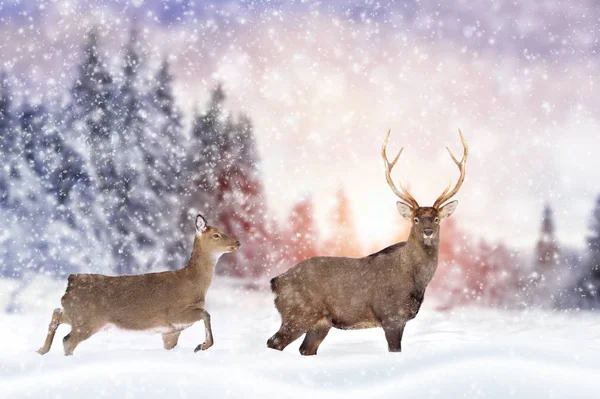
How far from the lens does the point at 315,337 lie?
8719 millimetres

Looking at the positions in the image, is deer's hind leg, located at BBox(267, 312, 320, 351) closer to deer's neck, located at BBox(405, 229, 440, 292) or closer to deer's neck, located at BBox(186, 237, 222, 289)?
deer's neck, located at BBox(186, 237, 222, 289)

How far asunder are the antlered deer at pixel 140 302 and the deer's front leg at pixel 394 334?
1.81 meters

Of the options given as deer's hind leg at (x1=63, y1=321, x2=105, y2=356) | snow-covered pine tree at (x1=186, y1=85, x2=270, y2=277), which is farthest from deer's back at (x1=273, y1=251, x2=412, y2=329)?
snow-covered pine tree at (x1=186, y1=85, x2=270, y2=277)

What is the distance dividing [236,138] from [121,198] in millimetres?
2516

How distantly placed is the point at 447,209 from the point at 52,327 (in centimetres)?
425

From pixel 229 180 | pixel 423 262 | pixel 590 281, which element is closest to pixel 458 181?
pixel 423 262

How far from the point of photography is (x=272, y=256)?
13.5 meters

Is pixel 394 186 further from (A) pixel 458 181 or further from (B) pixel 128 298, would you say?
(B) pixel 128 298

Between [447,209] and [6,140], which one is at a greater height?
[6,140]

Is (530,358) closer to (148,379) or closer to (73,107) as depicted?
(148,379)

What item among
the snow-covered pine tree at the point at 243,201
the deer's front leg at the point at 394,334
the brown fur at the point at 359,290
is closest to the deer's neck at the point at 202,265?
the brown fur at the point at 359,290

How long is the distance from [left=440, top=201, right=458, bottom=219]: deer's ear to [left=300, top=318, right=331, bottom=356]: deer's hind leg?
1691mm

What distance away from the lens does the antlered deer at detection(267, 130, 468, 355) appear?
329 inches

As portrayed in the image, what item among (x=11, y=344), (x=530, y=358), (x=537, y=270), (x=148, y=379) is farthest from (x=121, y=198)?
(x=530, y=358)
